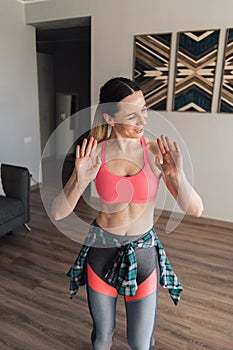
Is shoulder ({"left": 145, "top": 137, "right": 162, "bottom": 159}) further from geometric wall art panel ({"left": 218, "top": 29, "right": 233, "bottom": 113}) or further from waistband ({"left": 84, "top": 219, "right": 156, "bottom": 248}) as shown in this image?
geometric wall art panel ({"left": 218, "top": 29, "right": 233, "bottom": 113})

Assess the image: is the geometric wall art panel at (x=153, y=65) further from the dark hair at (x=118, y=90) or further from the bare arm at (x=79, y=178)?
the bare arm at (x=79, y=178)

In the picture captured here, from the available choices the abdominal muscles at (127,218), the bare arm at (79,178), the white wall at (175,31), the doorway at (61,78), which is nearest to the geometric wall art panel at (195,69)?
the white wall at (175,31)

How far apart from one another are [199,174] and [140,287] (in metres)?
2.45

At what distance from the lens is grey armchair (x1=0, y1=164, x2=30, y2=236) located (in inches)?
109

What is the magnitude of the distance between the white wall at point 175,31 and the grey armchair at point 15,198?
1.62 meters

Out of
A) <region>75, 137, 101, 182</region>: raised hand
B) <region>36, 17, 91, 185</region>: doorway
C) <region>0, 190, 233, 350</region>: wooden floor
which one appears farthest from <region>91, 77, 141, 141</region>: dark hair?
<region>36, 17, 91, 185</region>: doorway

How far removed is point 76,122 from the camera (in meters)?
1.16

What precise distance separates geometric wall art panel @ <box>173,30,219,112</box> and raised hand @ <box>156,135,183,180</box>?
2.42m

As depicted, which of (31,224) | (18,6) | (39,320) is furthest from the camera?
(18,6)

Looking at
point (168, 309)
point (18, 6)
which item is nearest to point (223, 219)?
point (168, 309)

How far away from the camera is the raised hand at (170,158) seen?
93 centimetres

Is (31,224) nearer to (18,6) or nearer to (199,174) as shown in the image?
(199,174)

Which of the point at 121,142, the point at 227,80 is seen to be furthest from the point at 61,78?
the point at 121,142

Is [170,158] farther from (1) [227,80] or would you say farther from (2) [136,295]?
(1) [227,80]
